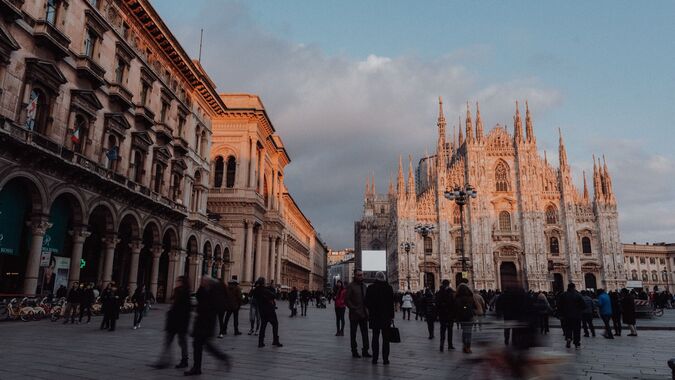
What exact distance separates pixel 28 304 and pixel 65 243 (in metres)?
4.92

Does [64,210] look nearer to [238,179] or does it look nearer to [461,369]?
[461,369]

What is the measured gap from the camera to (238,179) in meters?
42.7

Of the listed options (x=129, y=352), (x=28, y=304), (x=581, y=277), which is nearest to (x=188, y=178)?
(x=28, y=304)

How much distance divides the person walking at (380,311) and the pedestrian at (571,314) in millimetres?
6400

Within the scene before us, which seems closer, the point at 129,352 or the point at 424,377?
the point at 424,377

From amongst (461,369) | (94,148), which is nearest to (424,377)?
(461,369)

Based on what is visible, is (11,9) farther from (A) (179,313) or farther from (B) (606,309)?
(B) (606,309)

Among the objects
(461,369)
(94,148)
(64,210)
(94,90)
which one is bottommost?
(461,369)

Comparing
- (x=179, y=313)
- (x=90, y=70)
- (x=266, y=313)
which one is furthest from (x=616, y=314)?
(x=90, y=70)

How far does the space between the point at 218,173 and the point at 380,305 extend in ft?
122

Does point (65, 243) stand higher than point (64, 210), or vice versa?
point (64, 210)

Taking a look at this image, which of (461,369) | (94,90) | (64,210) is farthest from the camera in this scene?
(94,90)

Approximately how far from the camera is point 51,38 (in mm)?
18109

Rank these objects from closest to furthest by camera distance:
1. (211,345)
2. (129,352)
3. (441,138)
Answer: (211,345) < (129,352) < (441,138)
